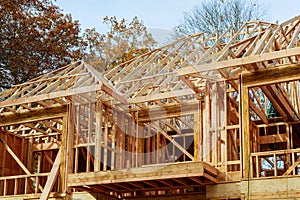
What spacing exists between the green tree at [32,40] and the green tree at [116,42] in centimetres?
78

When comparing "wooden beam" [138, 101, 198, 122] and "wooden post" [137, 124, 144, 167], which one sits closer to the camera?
"wooden beam" [138, 101, 198, 122]

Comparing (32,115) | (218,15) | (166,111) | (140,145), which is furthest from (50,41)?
(166,111)

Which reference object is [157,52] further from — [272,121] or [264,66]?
[264,66]

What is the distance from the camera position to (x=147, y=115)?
18.1 m

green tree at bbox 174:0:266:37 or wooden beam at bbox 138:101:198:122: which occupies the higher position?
green tree at bbox 174:0:266:37

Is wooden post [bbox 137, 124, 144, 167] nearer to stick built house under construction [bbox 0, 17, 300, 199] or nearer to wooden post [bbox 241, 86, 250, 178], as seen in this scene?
stick built house under construction [bbox 0, 17, 300, 199]

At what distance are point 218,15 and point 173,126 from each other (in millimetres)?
13259

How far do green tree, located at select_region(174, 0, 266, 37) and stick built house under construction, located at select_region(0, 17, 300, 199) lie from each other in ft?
35.8

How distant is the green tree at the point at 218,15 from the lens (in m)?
30.9

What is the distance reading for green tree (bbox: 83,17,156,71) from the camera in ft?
98.0

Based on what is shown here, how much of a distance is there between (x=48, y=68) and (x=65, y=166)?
46.7 feet

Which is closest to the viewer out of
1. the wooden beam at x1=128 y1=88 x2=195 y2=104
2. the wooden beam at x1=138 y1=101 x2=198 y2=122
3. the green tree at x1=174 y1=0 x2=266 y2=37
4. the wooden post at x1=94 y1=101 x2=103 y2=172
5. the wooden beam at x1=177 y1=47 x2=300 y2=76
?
the wooden beam at x1=177 y1=47 x2=300 y2=76

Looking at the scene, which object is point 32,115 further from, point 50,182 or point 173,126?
point 173,126

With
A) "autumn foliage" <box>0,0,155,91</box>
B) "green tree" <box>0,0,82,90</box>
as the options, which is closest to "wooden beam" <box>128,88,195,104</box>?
"autumn foliage" <box>0,0,155,91</box>
